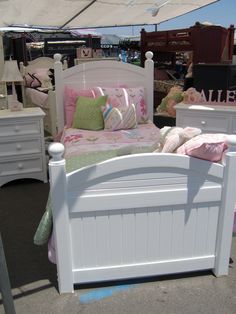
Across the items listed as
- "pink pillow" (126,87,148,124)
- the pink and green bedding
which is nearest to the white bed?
the pink and green bedding

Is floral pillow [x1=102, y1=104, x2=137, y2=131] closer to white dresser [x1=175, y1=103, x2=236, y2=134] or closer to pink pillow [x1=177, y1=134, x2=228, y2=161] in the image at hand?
white dresser [x1=175, y1=103, x2=236, y2=134]

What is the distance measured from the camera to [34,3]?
279 inches

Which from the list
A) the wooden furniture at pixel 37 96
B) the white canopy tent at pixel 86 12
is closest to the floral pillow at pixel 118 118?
the wooden furniture at pixel 37 96

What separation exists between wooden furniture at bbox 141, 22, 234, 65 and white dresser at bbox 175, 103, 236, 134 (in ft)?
3.68

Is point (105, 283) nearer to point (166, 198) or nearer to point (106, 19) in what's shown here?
point (166, 198)

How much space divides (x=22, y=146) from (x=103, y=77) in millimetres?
1105

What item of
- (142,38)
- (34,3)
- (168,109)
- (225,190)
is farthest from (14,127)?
(34,3)

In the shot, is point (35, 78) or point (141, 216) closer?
point (141, 216)

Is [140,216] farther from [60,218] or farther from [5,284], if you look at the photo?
[5,284]

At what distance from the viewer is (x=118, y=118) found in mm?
3207

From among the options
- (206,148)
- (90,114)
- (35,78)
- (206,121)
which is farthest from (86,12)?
(206,148)

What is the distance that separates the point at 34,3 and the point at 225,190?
6678mm

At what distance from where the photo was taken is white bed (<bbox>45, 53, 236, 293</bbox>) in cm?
164

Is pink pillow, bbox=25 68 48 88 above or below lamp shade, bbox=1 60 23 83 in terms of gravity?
below
